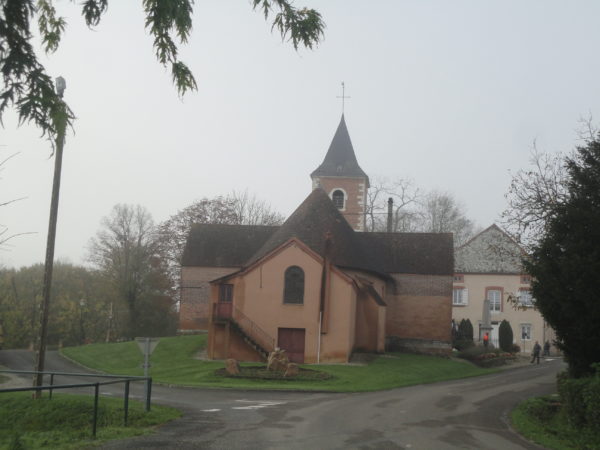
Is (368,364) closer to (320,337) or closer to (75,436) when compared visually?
(320,337)

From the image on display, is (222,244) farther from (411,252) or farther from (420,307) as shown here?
(420,307)

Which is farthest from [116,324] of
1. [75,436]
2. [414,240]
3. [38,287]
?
[75,436]

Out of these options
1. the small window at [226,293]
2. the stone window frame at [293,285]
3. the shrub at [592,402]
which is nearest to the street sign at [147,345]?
the shrub at [592,402]

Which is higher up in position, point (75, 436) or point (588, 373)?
point (588, 373)

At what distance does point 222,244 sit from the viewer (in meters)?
44.3

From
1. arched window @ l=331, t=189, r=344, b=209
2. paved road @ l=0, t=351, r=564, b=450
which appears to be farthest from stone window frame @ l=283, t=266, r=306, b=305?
arched window @ l=331, t=189, r=344, b=209

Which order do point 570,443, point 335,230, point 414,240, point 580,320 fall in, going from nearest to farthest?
point 570,443 < point 580,320 < point 335,230 < point 414,240

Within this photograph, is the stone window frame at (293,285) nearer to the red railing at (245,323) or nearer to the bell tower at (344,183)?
→ the red railing at (245,323)

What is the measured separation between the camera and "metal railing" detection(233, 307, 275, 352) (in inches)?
1280

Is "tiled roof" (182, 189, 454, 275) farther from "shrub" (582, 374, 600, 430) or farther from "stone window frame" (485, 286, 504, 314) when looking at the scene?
"shrub" (582, 374, 600, 430)

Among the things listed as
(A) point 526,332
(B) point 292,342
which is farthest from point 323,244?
(A) point 526,332

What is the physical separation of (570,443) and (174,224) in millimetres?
45856

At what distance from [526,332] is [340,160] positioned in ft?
66.6

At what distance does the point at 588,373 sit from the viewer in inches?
620
